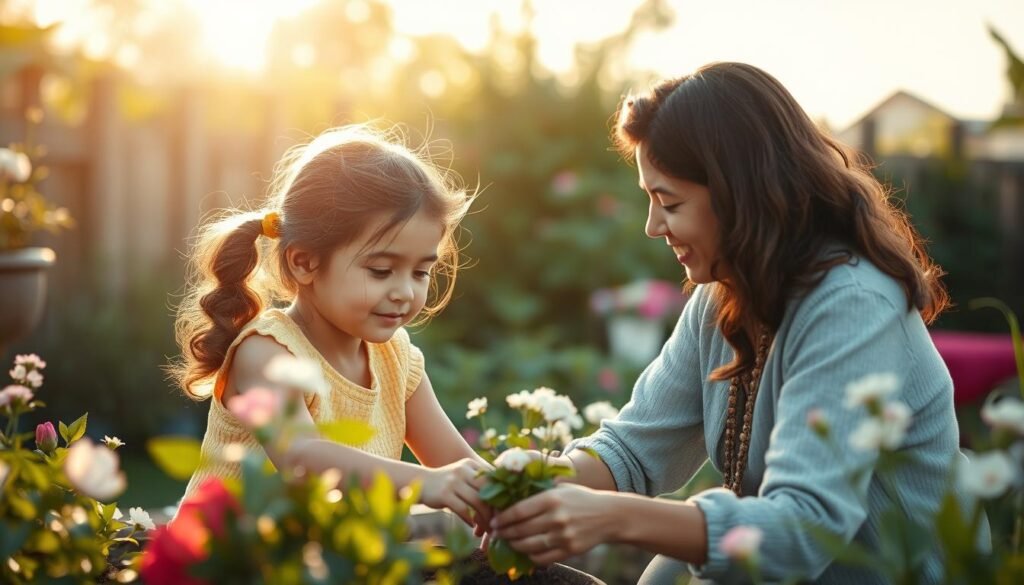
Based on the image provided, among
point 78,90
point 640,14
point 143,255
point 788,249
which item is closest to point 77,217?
point 143,255

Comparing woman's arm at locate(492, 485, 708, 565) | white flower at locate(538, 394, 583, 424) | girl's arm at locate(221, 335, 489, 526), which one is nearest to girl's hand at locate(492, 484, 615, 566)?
woman's arm at locate(492, 485, 708, 565)

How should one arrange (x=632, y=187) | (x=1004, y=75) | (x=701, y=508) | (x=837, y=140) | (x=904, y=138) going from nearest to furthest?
1. (x=1004, y=75)
2. (x=701, y=508)
3. (x=837, y=140)
4. (x=632, y=187)
5. (x=904, y=138)

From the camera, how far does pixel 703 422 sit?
2.04m

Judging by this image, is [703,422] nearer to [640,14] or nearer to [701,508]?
[701,508]

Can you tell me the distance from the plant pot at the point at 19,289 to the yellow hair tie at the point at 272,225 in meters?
1.54

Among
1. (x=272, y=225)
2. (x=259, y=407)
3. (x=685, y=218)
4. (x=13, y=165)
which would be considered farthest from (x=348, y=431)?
(x=13, y=165)

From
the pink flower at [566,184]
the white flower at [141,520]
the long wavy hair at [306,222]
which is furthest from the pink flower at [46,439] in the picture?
the pink flower at [566,184]

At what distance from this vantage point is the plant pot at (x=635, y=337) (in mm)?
5254

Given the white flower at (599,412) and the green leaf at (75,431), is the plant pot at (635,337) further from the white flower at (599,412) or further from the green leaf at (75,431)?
the green leaf at (75,431)

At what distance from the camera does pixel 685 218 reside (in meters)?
1.74

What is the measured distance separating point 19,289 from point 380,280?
184 centimetres

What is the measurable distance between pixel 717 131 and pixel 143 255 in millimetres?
3815

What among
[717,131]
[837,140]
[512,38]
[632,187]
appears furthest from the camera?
[512,38]

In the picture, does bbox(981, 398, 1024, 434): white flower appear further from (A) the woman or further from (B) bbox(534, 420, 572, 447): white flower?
(B) bbox(534, 420, 572, 447): white flower
